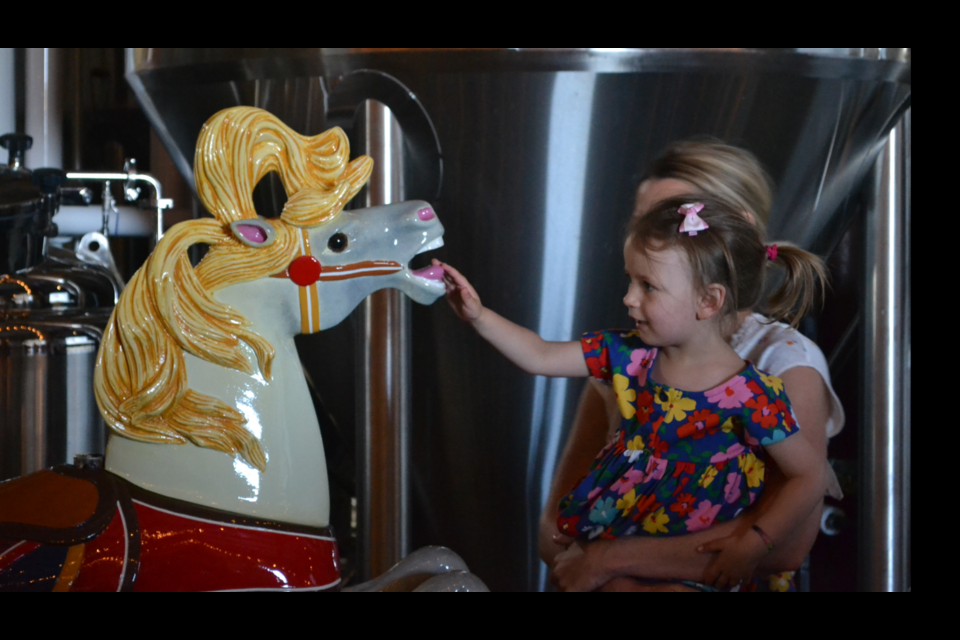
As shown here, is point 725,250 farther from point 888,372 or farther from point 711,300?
point 888,372

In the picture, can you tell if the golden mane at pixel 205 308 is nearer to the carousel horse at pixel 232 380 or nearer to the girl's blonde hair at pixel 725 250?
the carousel horse at pixel 232 380

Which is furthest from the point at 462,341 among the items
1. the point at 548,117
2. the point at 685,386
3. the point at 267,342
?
the point at 267,342

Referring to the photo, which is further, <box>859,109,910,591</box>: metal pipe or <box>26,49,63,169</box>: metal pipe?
<box>26,49,63,169</box>: metal pipe

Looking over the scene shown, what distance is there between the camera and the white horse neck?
25.3 inches

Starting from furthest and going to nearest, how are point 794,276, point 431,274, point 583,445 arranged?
1. point 583,445
2. point 794,276
3. point 431,274

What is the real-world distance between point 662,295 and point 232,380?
388 mm

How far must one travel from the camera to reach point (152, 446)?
2.13 ft

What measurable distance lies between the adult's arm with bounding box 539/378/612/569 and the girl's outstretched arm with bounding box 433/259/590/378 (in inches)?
3.1

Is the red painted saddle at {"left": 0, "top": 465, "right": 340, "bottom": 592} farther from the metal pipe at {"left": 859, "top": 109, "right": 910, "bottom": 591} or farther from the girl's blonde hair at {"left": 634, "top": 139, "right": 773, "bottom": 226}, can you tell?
the metal pipe at {"left": 859, "top": 109, "right": 910, "bottom": 591}

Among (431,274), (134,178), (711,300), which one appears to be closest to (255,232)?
(431,274)

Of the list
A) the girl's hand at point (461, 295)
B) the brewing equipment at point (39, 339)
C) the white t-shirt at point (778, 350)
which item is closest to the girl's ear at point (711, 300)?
the white t-shirt at point (778, 350)

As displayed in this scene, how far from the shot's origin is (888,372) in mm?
1165

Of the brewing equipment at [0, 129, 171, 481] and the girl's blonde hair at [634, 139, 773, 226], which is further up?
the girl's blonde hair at [634, 139, 773, 226]

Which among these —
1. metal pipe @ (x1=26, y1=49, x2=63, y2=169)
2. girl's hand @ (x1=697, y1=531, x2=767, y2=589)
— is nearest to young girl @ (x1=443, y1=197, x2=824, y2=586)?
girl's hand @ (x1=697, y1=531, x2=767, y2=589)
